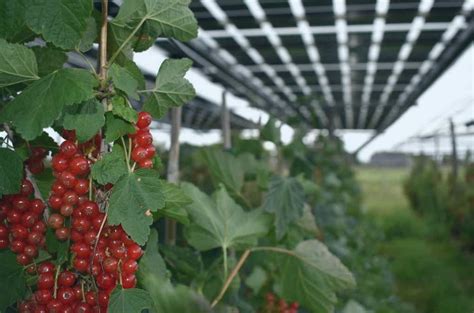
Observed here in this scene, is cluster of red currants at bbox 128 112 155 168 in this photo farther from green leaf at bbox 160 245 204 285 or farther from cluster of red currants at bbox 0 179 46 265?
green leaf at bbox 160 245 204 285

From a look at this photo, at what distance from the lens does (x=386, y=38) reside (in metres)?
4.20

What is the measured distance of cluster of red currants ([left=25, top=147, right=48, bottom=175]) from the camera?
2.92ft

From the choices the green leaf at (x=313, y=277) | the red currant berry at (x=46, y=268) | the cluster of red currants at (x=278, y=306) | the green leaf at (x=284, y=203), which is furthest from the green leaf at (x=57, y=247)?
the cluster of red currants at (x=278, y=306)

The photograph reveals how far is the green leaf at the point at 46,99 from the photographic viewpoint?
0.74 meters

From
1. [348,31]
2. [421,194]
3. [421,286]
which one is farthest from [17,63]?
[421,194]

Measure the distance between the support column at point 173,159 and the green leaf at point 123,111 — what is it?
2.26 ft

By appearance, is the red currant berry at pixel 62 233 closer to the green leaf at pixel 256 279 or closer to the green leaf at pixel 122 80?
the green leaf at pixel 122 80

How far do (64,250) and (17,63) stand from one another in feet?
0.81

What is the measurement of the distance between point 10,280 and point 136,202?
233 millimetres

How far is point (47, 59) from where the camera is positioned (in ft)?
2.87

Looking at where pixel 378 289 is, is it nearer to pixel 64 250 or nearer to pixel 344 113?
pixel 64 250

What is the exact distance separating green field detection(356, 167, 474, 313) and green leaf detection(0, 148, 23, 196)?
4951 mm

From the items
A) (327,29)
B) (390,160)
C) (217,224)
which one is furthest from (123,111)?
(390,160)

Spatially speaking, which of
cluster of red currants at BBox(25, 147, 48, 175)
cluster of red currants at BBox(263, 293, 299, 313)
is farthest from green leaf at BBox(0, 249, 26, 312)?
cluster of red currants at BBox(263, 293, 299, 313)
